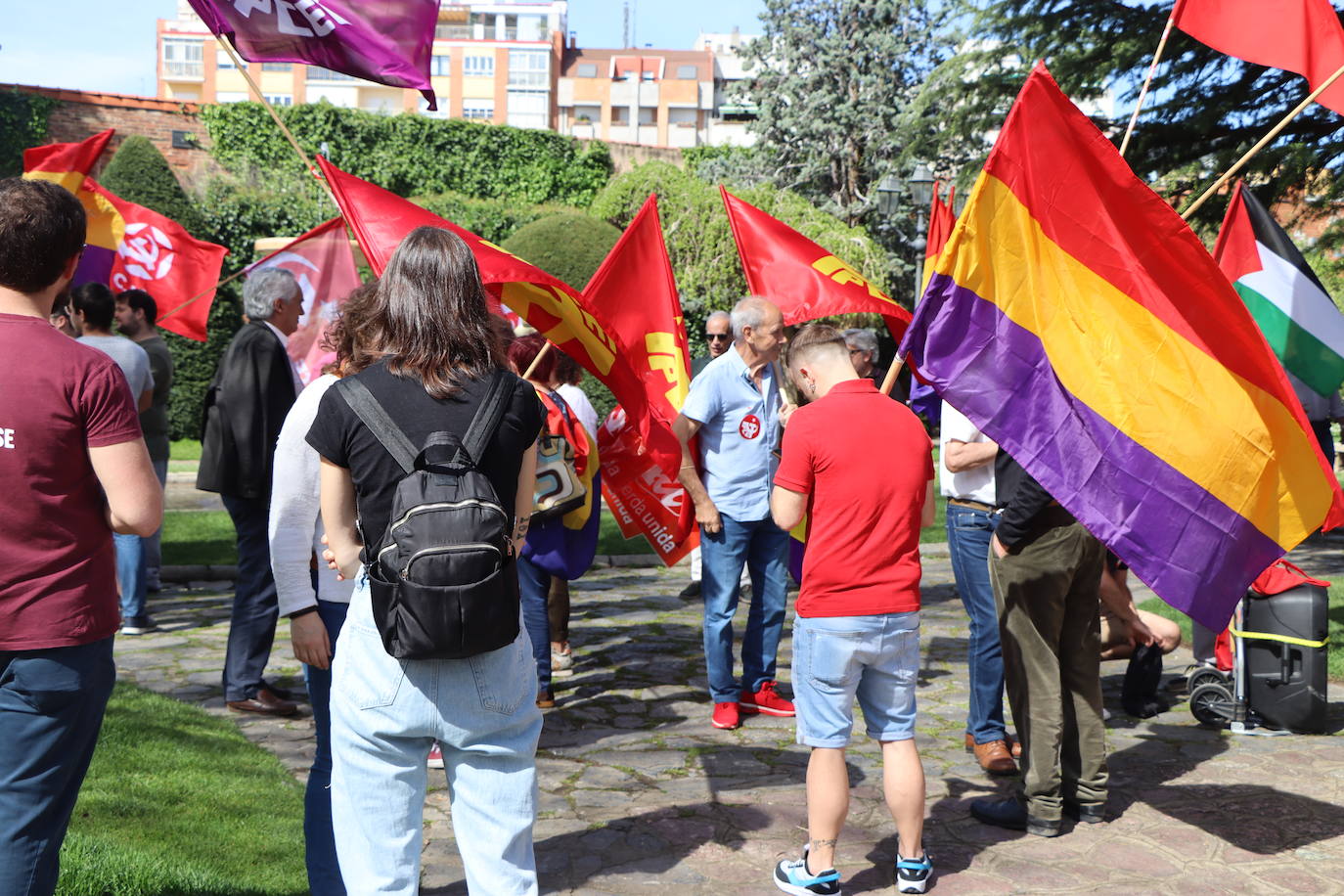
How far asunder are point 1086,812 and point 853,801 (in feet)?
2.99

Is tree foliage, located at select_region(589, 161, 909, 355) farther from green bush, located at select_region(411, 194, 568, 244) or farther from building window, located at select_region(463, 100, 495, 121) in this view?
building window, located at select_region(463, 100, 495, 121)

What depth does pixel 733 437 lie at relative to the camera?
6273 mm

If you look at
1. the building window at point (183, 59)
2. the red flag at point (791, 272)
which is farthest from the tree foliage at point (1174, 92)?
the building window at point (183, 59)

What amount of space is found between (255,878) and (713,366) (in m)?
3.21

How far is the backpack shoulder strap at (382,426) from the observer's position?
2625mm

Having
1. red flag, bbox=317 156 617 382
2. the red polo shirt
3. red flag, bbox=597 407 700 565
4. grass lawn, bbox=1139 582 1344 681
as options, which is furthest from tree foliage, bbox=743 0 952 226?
the red polo shirt

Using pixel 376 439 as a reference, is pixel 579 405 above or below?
below

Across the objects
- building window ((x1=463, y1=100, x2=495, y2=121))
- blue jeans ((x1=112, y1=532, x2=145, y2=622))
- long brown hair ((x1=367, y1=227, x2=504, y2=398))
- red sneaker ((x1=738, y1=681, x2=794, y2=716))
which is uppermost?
building window ((x1=463, y1=100, x2=495, y2=121))

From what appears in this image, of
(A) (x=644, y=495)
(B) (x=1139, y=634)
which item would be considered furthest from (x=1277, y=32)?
(A) (x=644, y=495)

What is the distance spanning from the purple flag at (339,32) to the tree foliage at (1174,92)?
6569 mm

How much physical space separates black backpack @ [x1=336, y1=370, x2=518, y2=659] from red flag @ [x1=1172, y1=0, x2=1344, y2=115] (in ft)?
13.6

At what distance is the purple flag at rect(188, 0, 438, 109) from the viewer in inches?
202

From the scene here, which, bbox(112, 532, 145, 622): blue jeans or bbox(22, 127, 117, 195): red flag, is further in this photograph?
bbox(22, 127, 117, 195): red flag

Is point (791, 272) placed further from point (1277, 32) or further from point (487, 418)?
point (487, 418)
